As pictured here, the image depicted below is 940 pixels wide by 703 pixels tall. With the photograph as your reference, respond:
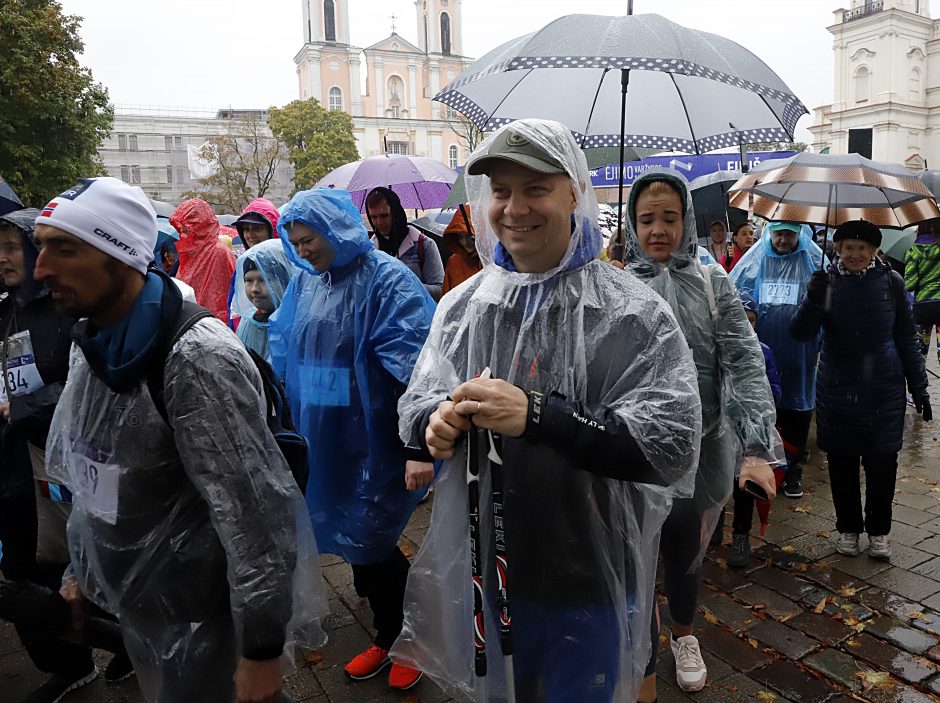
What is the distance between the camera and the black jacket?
12.2 feet

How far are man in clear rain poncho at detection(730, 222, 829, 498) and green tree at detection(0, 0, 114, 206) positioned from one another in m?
14.5

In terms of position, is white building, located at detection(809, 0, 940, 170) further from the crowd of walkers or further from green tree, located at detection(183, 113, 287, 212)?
the crowd of walkers

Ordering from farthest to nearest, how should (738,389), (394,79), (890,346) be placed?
1. (394,79)
2. (890,346)
3. (738,389)

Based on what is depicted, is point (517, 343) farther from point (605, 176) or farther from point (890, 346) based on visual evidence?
point (605, 176)

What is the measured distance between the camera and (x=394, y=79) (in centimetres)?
8081

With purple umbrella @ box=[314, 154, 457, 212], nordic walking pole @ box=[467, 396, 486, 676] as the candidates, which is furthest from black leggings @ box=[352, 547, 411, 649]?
purple umbrella @ box=[314, 154, 457, 212]

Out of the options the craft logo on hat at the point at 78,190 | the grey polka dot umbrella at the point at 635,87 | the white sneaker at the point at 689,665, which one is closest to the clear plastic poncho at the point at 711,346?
the white sneaker at the point at 689,665

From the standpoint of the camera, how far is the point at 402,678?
9.10 feet

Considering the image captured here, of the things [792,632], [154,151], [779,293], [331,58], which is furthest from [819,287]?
[331,58]

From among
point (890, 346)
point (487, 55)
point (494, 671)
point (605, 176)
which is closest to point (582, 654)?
point (494, 671)

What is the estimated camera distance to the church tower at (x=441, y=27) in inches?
3334

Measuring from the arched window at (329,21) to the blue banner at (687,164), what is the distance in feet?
254

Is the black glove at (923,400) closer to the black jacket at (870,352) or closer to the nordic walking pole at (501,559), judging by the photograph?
the black jacket at (870,352)

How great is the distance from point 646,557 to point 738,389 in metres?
1.07
